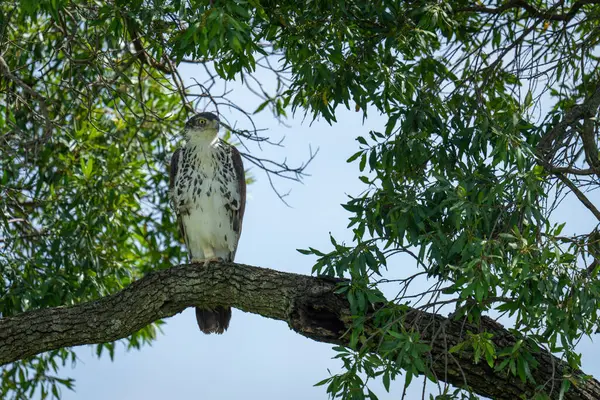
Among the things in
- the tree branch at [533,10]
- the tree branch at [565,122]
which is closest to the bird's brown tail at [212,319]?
the tree branch at [565,122]

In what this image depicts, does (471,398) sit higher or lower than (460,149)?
lower

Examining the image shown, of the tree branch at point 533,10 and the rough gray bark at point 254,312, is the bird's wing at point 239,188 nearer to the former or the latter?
the rough gray bark at point 254,312

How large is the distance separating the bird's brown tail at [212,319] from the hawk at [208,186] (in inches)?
23.5

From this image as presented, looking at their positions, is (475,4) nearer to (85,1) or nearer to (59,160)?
(85,1)

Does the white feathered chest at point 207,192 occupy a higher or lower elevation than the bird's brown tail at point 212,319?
higher

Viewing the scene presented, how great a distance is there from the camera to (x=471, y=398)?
417cm

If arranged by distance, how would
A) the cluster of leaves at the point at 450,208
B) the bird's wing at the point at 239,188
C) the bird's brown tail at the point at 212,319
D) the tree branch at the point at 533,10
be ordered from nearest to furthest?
1. the cluster of leaves at the point at 450,208
2. the bird's brown tail at the point at 212,319
3. the tree branch at the point at 533,10
4. the bird's wing at the point at 239,188

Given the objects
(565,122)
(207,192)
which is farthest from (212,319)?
(565,122)

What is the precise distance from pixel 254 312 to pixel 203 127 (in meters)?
1.44

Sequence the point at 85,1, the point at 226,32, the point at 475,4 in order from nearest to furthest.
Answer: the point at 226,32
the point at 475,4
the point at 85,1

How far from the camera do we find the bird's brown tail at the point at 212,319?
568cm

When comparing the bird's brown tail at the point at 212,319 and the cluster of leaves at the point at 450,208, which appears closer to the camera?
the cluster of leaves at the point at 450,208

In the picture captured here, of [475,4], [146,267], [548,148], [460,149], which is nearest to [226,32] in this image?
[460,149]

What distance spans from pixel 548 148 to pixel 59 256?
11.6 ft
